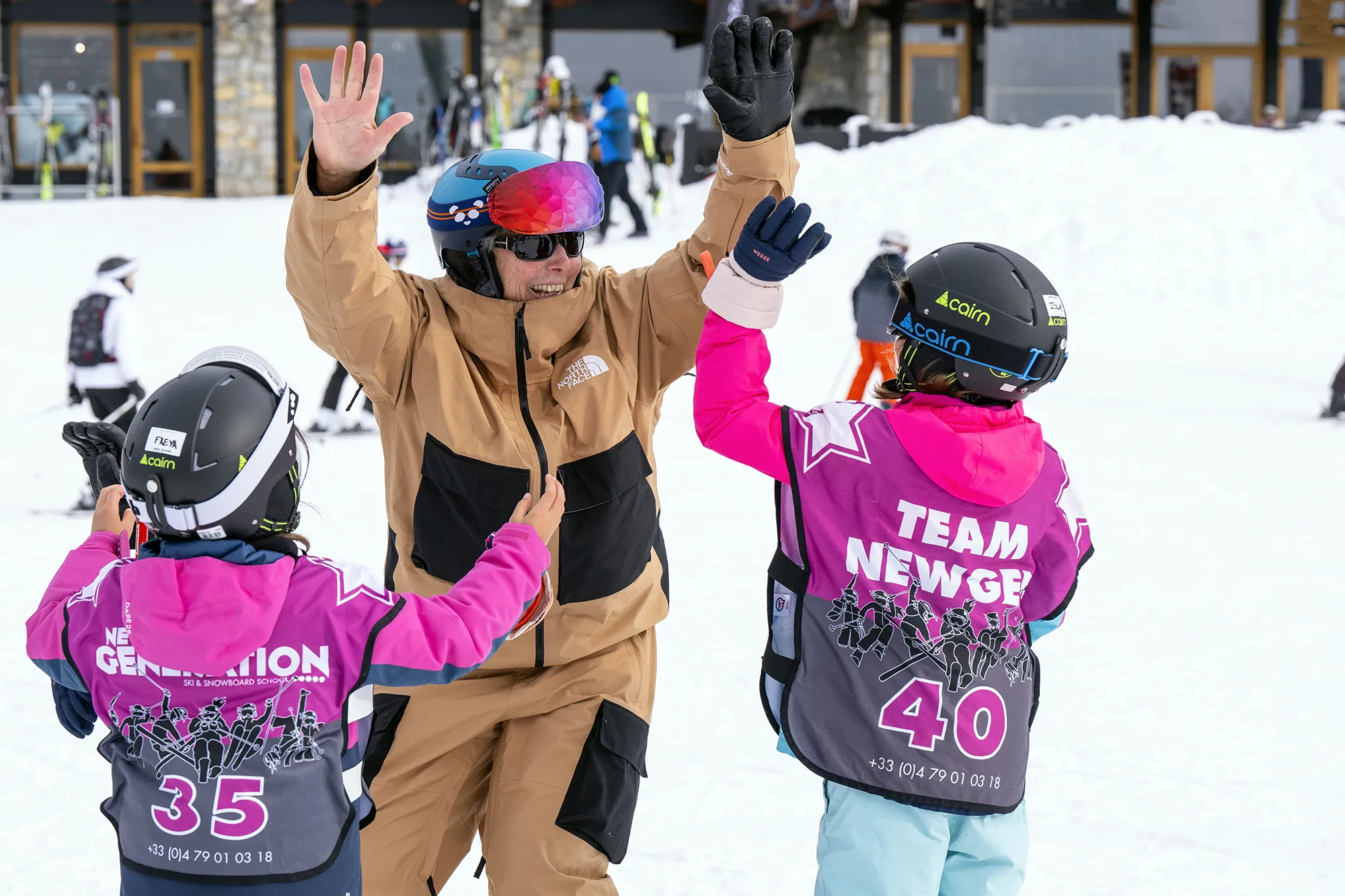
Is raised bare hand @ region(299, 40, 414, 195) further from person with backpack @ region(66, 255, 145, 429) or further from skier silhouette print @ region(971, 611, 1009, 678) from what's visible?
person with backpack @ region(66, 255, 145, 429)

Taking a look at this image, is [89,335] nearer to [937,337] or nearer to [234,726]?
[234,726]

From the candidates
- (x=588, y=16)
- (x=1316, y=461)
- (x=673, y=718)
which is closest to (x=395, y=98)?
(x=588, y=16)

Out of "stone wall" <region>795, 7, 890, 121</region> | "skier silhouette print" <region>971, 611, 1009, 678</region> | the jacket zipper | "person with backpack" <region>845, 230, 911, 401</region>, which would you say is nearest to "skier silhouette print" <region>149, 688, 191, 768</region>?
the jacket zipper

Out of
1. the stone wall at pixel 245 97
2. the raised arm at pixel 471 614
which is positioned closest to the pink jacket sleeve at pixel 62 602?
the raised arm at pixel 471 614

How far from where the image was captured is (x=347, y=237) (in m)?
2.01

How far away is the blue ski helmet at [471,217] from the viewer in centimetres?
225

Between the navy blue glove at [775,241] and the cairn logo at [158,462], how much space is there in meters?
0.84

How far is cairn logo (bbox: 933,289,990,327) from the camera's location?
1984mm

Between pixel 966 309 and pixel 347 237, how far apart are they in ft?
3.05

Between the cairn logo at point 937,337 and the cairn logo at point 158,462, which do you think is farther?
the cairn logo at point 937,337

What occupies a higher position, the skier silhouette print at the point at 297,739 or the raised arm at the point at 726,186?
the raised arm at the point at 726,186

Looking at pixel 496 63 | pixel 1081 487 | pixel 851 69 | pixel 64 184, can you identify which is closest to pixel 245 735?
pixel 1081 487

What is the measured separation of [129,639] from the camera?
1.69m

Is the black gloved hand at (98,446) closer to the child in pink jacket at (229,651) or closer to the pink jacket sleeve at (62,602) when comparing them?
the pink jacket sleeve at (62,602)
